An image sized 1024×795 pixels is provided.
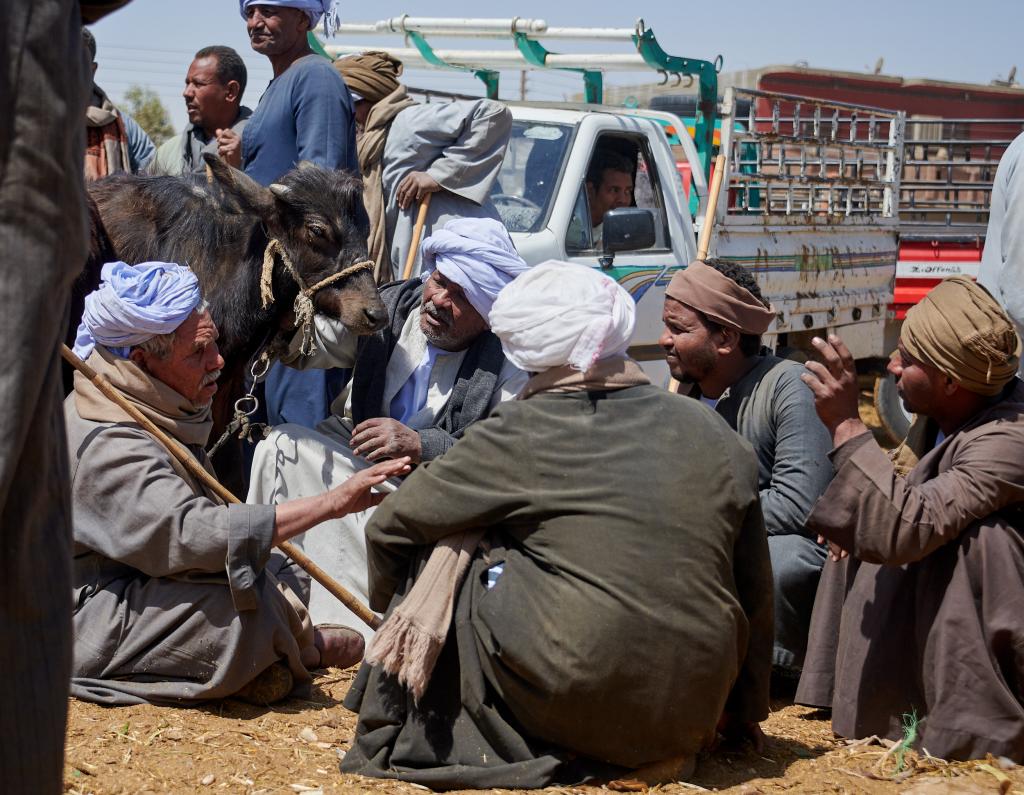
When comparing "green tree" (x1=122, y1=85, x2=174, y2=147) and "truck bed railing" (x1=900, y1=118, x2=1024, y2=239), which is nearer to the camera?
"truck bed railing" (x1=900, y1=118, x2=1024, y2=239)

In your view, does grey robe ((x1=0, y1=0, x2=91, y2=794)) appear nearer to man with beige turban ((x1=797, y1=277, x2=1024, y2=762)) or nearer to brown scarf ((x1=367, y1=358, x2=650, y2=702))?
brown scarf ((x1=367, y1=358, x2=650, y2=702))

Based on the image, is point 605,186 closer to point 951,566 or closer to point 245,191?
point 245,191

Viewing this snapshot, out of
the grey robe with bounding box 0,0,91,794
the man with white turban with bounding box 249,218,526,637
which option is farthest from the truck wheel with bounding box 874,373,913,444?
the grey robe with bounding box 0,0,91,794

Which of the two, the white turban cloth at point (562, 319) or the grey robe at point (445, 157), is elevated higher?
the grey robe at point (445, 157)

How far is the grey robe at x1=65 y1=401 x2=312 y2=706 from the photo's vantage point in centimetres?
396

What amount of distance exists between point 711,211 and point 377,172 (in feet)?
7.76

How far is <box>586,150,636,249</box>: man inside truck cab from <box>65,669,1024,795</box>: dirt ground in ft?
13.1

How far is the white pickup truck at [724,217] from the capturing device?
7359 millimetres

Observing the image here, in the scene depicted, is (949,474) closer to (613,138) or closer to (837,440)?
(837,440)

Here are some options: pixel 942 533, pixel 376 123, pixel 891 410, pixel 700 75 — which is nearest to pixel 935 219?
pixel 891 410

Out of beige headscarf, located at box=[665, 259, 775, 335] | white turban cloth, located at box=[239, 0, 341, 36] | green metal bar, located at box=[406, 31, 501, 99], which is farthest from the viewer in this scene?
green metal bar, located at box=[406, 31, 501, 99]

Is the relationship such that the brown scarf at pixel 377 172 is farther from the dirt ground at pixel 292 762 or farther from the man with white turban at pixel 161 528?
the dirt ground at pixel 292 762

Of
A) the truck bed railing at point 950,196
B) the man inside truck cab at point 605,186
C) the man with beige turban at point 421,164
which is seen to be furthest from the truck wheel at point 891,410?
the man with beige turban at point 421,164

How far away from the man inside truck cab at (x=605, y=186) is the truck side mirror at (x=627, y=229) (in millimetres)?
376
